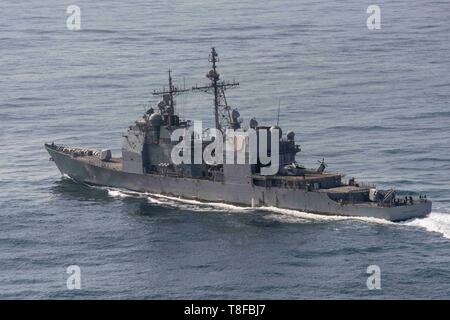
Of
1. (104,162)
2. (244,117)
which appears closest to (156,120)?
(104,162)

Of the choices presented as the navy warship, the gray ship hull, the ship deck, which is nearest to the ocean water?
the gray ship hull

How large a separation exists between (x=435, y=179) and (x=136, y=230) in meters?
28.2

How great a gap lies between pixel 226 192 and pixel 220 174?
1.84 metres

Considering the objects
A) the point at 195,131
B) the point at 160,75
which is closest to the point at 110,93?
the point at 160,75

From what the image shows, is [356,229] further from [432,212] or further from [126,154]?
[126,154]

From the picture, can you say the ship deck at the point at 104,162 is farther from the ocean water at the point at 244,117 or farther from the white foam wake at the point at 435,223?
the white foam wake at the point at 435,223

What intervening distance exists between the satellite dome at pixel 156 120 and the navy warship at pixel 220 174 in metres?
0.10

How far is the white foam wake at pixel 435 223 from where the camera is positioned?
90688 mm

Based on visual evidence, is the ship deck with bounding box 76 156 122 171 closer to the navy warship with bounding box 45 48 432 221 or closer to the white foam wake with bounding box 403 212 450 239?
the navy warship with bounding box 45 48 432 221

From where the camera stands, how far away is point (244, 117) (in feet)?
429

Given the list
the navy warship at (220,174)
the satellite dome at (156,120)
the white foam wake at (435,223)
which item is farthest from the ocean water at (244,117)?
the satellite dome at (156,120)

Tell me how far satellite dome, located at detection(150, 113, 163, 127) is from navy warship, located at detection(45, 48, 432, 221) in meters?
0.10

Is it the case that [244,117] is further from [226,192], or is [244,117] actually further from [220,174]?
[226,192]

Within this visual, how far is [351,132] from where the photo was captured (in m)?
124
